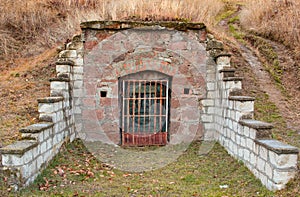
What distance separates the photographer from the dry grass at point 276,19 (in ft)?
34.1

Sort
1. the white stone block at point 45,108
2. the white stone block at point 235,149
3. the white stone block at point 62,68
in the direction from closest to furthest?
the white stone block at point 45,108 < the white stone block at point 235,149 < the white stone block at point 62,68

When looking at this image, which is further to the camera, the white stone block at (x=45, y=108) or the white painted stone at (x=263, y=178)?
the white stone block at (x=45, y=108)

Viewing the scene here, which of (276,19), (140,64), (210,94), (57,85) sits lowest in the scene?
(210,94)

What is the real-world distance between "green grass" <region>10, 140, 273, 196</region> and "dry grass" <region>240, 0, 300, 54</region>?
5.82m

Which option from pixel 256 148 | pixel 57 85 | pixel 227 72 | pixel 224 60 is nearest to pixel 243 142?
pixel 256 148

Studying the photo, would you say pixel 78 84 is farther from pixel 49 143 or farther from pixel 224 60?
pixel 224 60

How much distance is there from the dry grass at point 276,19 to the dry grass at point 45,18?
2.15m

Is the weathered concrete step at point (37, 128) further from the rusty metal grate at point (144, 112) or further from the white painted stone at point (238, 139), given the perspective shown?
the white painted stone at point (238, 139)

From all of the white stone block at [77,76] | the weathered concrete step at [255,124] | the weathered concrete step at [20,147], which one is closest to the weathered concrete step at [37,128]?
the weathered concrete step at [20,147]

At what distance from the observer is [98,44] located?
7.50m

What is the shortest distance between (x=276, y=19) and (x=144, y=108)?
682 cm

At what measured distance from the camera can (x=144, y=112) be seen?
7.71 m

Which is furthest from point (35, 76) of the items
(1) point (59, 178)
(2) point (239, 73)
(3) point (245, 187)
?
(3) point (245, 187)

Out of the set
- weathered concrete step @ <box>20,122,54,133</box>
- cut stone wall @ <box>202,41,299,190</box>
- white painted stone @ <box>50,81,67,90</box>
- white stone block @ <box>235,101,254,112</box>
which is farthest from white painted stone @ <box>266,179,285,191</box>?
white painted stone @ <box>50,81,67,90</box>
